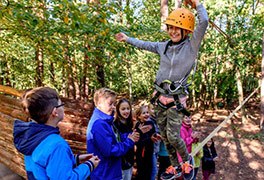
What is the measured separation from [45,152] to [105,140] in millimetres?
946

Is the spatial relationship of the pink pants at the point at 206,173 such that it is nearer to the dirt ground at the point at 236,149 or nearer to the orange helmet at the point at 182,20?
the dirt ground at the point at 236,149

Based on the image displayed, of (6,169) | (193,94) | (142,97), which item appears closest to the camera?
(6,169)

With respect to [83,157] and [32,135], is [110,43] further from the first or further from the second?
[32,135]

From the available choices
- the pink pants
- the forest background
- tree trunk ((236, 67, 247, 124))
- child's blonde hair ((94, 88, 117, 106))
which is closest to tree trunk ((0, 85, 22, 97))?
the forest background

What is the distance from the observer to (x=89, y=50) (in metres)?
4.44

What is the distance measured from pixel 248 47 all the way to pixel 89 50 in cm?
638

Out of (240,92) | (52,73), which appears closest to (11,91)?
(52,73)

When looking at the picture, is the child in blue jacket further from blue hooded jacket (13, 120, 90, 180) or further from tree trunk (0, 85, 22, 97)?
tree trunk (0, 85, 22, 97)

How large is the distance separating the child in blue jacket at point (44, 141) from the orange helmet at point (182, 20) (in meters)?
1.21

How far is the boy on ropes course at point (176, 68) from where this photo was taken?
2.32m

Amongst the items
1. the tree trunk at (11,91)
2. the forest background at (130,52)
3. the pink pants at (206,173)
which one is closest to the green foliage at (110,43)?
the forest background at (130,52)

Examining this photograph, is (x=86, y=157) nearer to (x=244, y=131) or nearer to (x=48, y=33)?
(x=48, y=33)

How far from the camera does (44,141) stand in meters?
1.74

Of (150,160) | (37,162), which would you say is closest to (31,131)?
(37,162)
